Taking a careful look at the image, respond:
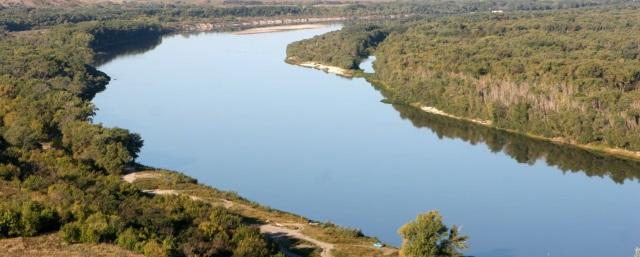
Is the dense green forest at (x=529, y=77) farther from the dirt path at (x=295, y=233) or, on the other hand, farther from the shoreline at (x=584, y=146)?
the dirt path at (x=295, y=233)

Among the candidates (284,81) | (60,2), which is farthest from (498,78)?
(60,2)

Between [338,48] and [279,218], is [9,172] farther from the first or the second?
[338,48]

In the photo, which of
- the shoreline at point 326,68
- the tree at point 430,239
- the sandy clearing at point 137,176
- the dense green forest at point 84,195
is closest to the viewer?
the dense green forest at point 84,195

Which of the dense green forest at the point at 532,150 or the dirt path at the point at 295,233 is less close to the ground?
the dirt path at the point at 295,233

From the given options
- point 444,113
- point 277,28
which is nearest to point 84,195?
point 444,113

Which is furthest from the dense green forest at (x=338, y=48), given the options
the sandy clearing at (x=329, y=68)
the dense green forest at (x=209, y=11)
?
the dense green forest at (x=209, y=11)

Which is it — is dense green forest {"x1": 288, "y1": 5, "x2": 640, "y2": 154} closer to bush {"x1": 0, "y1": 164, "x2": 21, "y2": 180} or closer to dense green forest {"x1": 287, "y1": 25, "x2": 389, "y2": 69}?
dense green forest {"x1": 287, "y1": 25, "x2": 389, "y2": 69}

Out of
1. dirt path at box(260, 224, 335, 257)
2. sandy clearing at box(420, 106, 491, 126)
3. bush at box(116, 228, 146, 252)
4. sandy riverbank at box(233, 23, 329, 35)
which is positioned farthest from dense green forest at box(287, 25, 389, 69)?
bush at box(116, 228, 146, 252)
